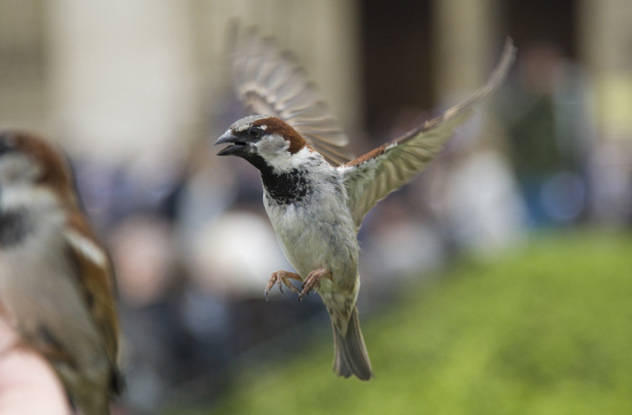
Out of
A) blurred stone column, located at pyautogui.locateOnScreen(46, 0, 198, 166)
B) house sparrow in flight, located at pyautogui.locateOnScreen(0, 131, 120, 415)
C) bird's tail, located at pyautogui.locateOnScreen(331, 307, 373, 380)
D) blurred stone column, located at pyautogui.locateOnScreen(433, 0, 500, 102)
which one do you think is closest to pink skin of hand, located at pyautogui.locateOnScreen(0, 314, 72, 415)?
Answer: house sparrow in flight, located at pyautogui.locateOnScreen(0, 131, 120, 415)

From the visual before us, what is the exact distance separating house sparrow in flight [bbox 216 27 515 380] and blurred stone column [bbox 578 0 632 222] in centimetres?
998

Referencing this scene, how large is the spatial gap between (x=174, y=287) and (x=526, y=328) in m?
2.57

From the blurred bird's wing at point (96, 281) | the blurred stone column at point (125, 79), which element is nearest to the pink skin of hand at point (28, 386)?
the blurred bird's wing at point (96, 281)

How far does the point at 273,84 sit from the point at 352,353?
484 millimetres

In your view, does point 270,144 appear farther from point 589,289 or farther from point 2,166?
point 589,289

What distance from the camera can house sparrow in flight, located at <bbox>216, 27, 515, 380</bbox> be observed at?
878 millimetres

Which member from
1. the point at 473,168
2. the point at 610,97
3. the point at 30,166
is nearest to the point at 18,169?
the point at 30,166

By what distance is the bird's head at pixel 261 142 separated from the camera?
2.87ft

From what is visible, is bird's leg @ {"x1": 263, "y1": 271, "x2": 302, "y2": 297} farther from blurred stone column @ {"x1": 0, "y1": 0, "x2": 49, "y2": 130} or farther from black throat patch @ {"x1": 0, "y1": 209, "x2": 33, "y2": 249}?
blurred stone column @ {"x1": 0, "y1": 0, "x2": 49, "y2": 130}

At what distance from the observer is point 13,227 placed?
1.64 meters

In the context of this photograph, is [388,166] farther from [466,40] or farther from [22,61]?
[22,61]

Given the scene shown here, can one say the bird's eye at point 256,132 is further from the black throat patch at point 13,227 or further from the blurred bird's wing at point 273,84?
the black throat patch at point 13,227

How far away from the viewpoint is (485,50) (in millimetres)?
17297

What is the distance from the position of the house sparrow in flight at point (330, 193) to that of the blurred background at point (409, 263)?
0.11 meters
